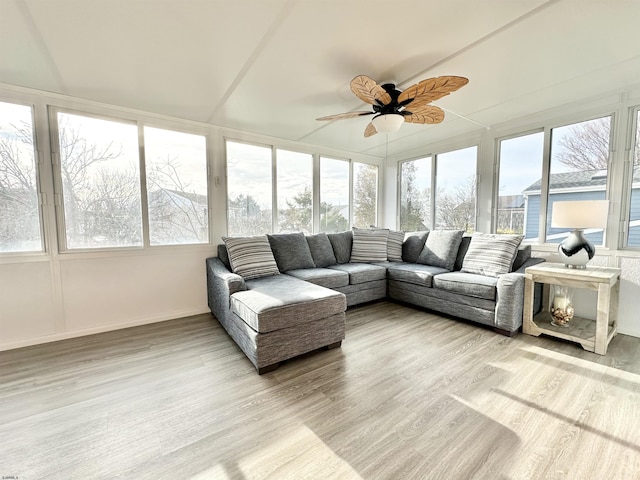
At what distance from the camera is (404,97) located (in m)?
2.07

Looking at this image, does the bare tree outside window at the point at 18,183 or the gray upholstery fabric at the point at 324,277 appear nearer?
the bare tree outside window at the point at 18,183

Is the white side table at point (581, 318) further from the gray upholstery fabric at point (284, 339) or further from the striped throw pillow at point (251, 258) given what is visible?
the striped throw pillow at point (251, 258)

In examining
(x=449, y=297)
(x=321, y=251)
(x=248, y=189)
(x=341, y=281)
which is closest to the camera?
(x=449, y=297)

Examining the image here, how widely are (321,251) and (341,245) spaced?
389 mm

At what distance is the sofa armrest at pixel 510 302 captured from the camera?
2.46 meters

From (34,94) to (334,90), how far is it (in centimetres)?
271

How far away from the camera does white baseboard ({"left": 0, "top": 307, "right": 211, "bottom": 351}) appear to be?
238 cm

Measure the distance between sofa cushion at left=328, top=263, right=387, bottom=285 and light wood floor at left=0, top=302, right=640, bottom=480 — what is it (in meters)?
0.98

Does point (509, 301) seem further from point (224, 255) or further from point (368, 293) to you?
point (224, 255)

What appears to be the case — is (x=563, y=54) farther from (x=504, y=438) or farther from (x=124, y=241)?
(x=124, y=241)

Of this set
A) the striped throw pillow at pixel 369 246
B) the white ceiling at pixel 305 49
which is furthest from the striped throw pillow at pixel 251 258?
the white ceiling at pixel 305 49

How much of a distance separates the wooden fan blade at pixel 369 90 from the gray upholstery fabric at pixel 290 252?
196 centimetres

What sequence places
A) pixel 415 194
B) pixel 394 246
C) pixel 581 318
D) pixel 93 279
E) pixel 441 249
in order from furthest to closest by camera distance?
pixel 415 194 → pixel 394 246 → pixel 441 249 → pixel 581 318 → pixel 93 279

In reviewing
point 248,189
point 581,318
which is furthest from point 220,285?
point 581,318
